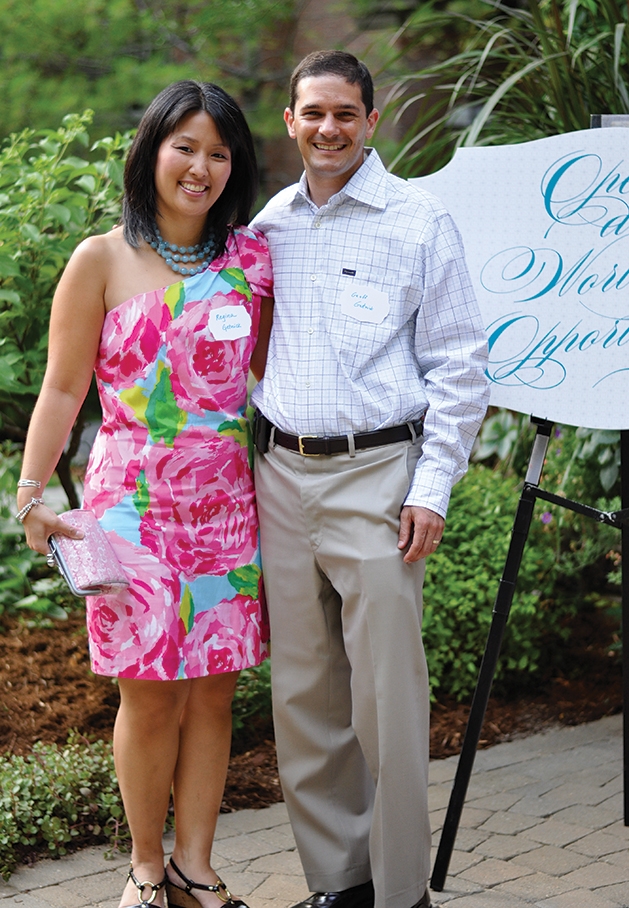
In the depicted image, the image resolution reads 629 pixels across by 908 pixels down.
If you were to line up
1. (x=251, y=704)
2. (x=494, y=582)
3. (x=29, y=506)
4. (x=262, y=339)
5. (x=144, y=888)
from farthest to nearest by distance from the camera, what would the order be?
(x=494, y=582), (x=251, y=704), (x=262, y=339), (x=144, y=888), (x=29, y=506)

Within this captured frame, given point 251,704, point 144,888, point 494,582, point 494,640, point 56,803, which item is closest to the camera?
point 144,888

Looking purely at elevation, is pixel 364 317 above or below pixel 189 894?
above

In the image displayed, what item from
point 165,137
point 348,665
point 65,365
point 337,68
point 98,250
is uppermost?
point 337,68

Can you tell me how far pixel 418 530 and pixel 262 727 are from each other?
5.37 ft

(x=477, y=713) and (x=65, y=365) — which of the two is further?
(x=477, y=713)

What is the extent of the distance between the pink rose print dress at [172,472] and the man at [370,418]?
0.13m

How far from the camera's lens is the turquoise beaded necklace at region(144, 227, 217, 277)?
245 cm

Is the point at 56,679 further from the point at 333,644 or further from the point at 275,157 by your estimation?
the point at 275,157

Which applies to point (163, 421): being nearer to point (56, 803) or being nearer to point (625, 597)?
point (56, 803)

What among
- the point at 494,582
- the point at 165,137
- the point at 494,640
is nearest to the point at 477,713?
the point at 494,640

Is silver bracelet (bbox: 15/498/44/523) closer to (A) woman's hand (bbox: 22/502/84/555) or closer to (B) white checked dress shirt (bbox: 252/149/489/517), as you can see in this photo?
(A) woman's hand (bbox: 22/502/84/555)

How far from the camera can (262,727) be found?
3.76 metres

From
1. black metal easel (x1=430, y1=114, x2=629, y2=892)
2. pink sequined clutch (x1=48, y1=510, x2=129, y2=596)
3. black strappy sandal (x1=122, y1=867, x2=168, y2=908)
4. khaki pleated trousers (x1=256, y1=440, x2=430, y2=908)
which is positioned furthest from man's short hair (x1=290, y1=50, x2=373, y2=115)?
black strappy sandal (x1=122, y1=867, x2=168, y2=908)

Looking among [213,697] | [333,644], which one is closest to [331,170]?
[333,644]
